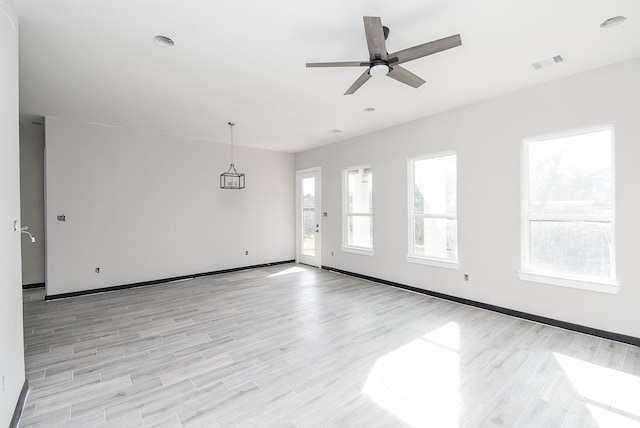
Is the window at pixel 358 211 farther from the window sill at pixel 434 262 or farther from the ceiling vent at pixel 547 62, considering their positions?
the ceiling vent at pixel 547 62

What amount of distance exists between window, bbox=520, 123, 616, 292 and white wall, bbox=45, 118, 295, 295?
521cm

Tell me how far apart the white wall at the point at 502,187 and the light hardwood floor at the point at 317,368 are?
1.21 feet

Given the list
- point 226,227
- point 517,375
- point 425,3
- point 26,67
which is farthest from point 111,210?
point 517,375

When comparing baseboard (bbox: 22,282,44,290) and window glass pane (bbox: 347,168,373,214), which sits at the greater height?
window glass pane (bbox: 347,168,373,214)

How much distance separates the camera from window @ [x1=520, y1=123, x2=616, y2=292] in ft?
10.7

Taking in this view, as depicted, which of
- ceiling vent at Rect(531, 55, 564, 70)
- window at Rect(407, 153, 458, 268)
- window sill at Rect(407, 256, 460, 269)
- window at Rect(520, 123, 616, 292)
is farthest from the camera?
window at Rect(407, 153, 458, 268)

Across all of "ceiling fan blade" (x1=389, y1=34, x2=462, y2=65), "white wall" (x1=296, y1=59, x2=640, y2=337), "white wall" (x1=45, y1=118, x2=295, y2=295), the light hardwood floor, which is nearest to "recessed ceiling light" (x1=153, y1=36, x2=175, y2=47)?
"ceiling fan blade" (x1=389, y1=34, x2=462, y2=65)

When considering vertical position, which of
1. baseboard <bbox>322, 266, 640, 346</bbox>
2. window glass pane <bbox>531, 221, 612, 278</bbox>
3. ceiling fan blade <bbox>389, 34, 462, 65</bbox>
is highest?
ceiling fan blade <bbox>389, 34, 462, 65</bbox>

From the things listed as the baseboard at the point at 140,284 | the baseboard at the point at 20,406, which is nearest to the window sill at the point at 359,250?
the baseboard at the point at 140,284

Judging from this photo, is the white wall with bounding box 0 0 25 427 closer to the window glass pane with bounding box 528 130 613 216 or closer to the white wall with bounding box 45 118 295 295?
the white wall with bounding box 45 118 295 295

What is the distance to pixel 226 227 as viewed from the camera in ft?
21.8

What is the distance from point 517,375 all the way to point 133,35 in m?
4.26

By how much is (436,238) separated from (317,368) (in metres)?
2.98

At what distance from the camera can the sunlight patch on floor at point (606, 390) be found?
205cm
